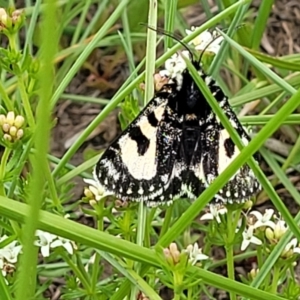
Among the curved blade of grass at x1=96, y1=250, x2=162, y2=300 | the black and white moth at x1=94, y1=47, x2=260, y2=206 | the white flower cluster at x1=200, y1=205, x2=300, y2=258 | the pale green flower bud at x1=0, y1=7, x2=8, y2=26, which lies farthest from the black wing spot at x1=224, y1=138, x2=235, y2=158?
the pale green flower bud at x1=0, y1=7, x2=8, y2=26

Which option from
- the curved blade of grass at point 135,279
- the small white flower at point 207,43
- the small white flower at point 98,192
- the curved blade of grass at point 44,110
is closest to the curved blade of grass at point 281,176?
the small white flower at point 207,43

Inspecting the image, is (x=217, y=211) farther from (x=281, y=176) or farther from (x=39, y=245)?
(x=281, y=176)

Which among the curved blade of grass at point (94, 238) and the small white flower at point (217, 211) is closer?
the curved blade of grass at point (94, 238)

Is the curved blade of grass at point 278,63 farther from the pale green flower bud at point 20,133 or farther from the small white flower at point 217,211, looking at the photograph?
the pale green flower bud at point 20,133

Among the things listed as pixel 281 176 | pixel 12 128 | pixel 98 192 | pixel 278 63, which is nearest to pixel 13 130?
pixel 12 128

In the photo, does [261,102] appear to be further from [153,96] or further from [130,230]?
[130,230]

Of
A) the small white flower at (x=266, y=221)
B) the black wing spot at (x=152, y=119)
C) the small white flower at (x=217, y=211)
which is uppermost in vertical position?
the black wing spot at (x=152, y=119)

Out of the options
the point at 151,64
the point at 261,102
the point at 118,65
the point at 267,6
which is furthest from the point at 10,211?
the point at 118,65

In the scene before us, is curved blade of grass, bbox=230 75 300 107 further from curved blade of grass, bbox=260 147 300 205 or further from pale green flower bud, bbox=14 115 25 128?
pale green flower bud, bbox=14 115 25 128
